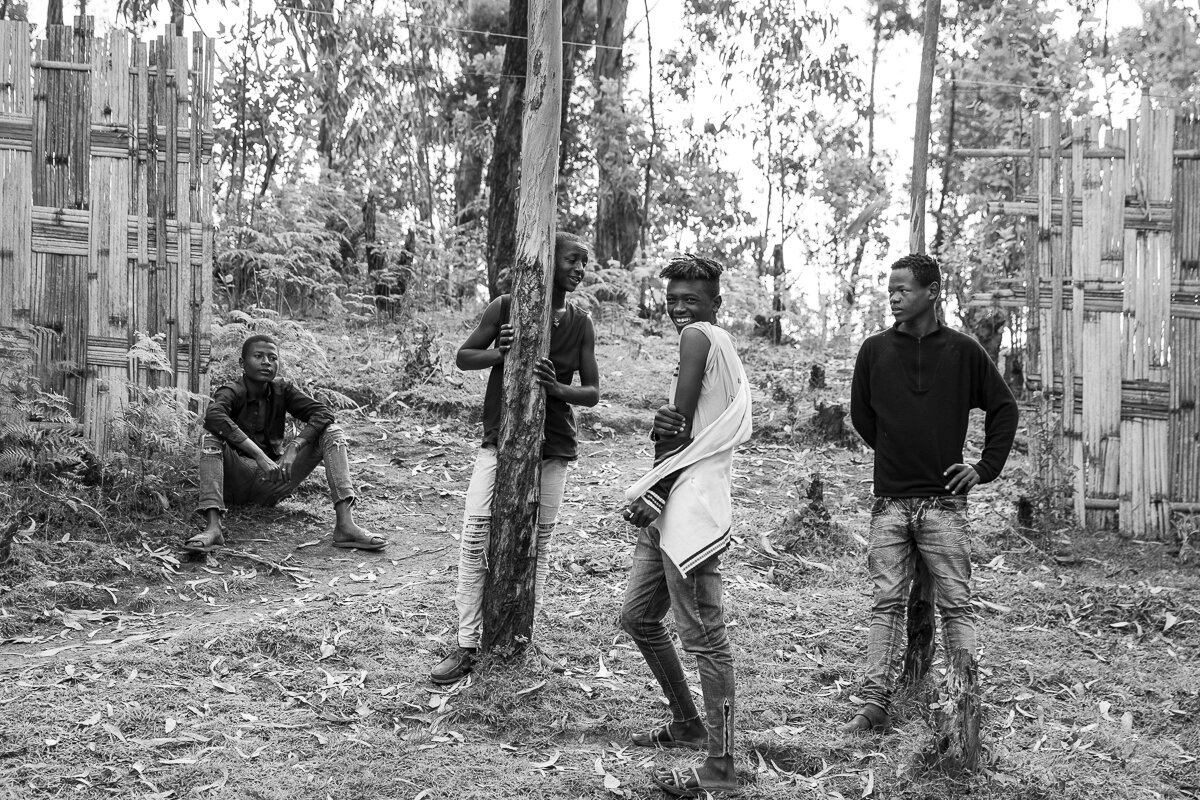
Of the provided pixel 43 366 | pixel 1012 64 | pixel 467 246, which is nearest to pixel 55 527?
pixel 43 366

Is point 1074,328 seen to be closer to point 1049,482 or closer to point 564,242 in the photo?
point 1049,482

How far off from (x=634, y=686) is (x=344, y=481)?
2.95 metres

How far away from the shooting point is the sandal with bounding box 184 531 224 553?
22.1 feet

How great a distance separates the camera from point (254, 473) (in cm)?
743

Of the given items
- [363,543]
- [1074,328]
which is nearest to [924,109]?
[1074,328]

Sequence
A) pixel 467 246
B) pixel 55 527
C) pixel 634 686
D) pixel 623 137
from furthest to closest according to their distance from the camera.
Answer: pixel 623 137 < pixel 467 246 < pixel 55 527 < pixel 634 686

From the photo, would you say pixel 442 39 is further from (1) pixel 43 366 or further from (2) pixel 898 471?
(2) pixel 898 471

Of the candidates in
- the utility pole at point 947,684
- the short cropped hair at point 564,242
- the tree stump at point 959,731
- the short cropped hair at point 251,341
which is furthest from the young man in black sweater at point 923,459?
the short cropped hair at point 251,341

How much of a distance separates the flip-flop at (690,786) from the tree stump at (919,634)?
4.36 ft

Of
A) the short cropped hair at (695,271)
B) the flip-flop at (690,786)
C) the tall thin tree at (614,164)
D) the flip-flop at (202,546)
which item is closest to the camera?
the flip-flop at (690,786)

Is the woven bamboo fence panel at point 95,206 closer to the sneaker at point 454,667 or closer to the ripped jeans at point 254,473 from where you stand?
the ripped jeans at point 254,473

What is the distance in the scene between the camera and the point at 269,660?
5297 mm

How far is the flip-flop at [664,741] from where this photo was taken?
177 inches

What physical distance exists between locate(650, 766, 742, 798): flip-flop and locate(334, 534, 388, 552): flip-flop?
3603 mm
